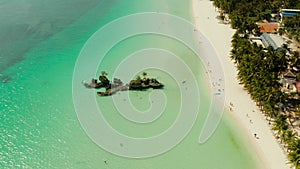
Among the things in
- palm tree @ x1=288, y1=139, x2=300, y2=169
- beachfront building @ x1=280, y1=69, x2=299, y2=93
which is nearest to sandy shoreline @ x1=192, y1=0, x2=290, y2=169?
palm tree @ x1=288, y1=139, x2=300, y2=169

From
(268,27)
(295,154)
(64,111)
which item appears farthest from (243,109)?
(268,27)

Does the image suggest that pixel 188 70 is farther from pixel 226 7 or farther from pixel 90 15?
pixel 90 15

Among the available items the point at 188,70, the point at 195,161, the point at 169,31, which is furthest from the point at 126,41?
the point at 195,161

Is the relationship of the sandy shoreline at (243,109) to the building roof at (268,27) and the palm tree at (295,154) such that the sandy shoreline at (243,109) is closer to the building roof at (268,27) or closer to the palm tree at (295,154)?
the palm tree at (295,154)

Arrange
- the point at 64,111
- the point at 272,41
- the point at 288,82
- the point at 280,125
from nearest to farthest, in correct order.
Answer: the point at 280,125 → the point at 64,111 → the point at 288,82 → the point at 272,41

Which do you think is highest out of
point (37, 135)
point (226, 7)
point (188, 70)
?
point (226, 7)

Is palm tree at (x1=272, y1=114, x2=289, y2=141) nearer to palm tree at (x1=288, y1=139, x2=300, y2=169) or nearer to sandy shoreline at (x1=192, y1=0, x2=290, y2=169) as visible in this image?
sandy shoreline at (x1=192, y1=0, x2=290, y2=169)

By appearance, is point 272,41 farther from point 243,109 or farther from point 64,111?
point 64,111
